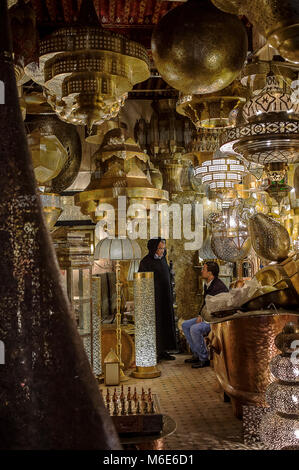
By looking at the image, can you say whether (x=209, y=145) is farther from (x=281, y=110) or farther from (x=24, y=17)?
(x=24, y=17)

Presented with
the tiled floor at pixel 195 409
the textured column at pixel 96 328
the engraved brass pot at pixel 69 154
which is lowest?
the tiled floor at pixel 195 409

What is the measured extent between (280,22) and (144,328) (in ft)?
19.5

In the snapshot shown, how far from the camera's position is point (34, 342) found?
562 mm

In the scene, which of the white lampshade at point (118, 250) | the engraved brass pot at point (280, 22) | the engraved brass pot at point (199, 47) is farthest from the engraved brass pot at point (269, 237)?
the engraved brass pot at point (280, 22)

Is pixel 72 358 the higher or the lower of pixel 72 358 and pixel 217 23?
the lower

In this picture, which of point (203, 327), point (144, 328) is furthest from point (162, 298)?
point (144, 328)

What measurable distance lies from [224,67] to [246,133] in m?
0.74

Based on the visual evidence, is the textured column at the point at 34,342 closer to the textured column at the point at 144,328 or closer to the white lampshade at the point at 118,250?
the white lampshade at the point at 118,250

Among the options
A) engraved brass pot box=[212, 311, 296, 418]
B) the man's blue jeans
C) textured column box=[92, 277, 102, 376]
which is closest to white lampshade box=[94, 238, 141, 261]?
textured column box=[92, 277, 102, 376]

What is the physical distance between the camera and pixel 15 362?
56 centimetres

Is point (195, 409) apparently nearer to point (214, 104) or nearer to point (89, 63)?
point (214, 104)

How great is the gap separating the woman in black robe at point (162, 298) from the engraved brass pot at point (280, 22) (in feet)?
22.9

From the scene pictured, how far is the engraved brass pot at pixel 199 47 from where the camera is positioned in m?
1.31

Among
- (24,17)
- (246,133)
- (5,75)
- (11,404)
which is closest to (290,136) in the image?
(246,133)
